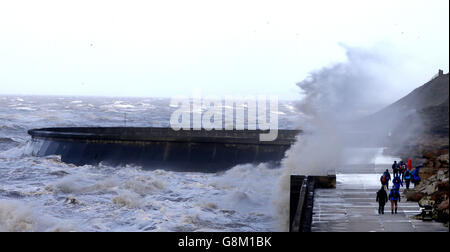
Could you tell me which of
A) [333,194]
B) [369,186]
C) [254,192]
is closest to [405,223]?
[333,194]

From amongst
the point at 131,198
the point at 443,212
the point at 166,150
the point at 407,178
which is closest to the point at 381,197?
the point at 443,212

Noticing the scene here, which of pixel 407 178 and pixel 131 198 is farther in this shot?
pixel 131 198

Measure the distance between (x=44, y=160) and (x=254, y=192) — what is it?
691 inches

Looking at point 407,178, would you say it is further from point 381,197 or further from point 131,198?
point 131,198

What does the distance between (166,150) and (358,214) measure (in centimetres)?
2453

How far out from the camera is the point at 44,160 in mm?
40688

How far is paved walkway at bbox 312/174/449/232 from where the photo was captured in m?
14.0

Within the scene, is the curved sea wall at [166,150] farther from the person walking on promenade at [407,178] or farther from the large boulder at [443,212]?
the large boulder at [443,212]

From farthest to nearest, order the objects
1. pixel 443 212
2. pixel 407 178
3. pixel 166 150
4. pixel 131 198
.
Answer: pixel 166 150 → pixel 131 198 → pixel 407 178 → pixel 443 212

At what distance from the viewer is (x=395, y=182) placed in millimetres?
16328

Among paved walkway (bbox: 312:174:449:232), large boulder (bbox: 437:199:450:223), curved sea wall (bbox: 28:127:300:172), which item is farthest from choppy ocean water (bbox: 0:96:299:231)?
large boulder (bbox: 437:199:450:223)

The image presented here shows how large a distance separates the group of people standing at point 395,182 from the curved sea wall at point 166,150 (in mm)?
15633
